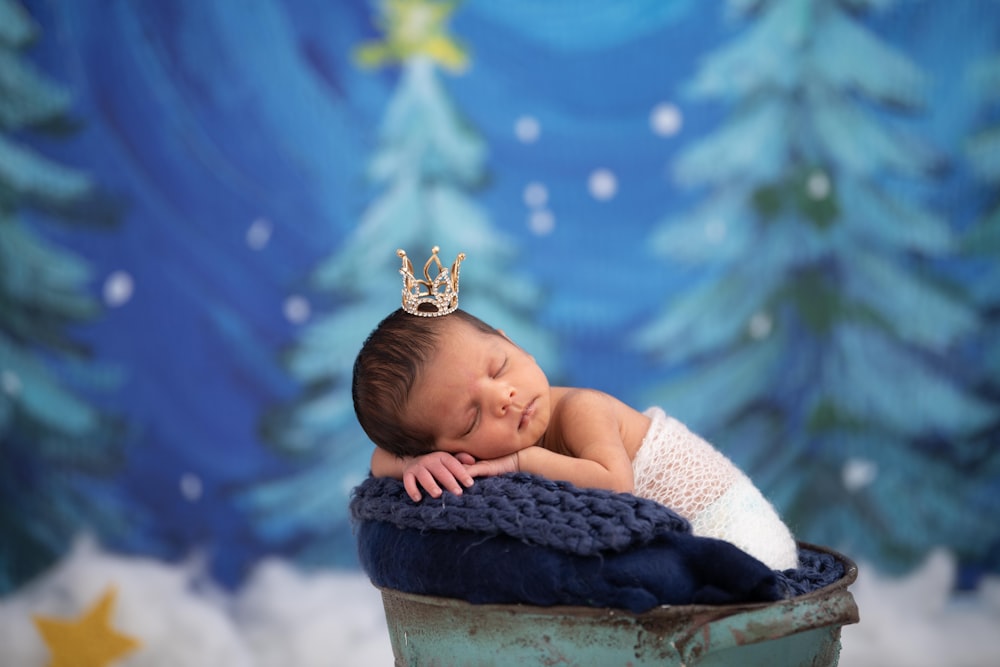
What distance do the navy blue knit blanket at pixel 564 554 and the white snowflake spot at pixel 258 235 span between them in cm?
142

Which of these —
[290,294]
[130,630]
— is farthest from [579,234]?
[130,630]

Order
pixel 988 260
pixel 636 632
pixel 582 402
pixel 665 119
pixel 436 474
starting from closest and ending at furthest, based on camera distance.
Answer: pixel 636 632 → pixel 436 474 → pixel 582 402 → pixel 988 260 → pixel 665 119

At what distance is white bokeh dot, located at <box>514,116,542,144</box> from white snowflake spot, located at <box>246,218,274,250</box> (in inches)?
23.6

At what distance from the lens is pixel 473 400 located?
50.2 inches

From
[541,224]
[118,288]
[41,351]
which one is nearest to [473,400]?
[541,224]

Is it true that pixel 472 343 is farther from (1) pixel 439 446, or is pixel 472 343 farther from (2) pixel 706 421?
(2) pixel 706 421

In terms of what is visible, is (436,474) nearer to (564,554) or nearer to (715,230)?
(564,554)

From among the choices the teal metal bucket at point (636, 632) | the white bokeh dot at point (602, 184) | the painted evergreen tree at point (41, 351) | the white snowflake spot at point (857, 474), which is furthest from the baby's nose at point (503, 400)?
the painted evergreen tree at point (41, 351)

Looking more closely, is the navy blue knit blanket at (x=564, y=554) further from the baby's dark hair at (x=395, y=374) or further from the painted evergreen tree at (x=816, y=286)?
the painted evergreen tree at (x=816, y=286)

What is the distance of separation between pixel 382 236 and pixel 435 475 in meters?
1.33

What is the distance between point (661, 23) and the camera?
2408mm

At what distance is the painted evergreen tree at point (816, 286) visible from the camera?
235 centimetres

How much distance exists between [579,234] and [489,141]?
0.30m

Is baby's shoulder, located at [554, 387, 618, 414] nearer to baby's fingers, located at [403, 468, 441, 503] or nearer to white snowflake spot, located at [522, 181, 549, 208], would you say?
baby's fingers, located at [403, 468, 441, 503]
